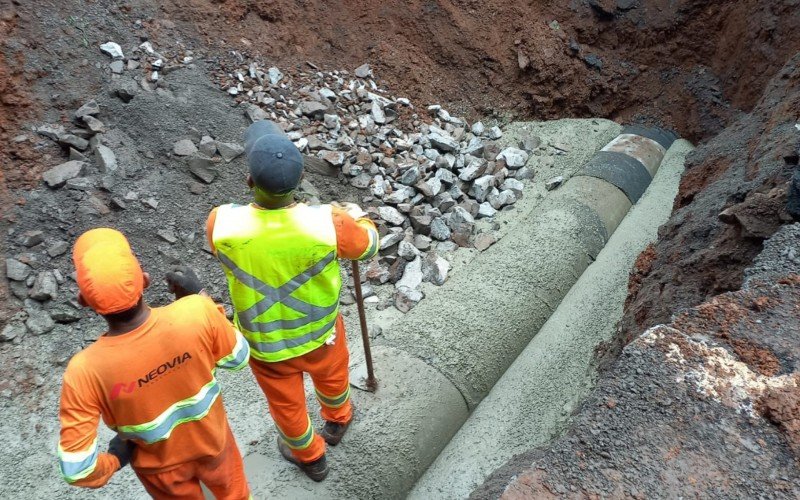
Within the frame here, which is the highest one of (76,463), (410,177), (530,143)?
(76,463)

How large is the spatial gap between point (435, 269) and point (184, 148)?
7.68 ft

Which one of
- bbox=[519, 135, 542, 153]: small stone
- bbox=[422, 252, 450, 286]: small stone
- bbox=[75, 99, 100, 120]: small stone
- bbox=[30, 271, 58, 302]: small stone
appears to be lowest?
bbox=[30, 271, 58, 302]: small stone

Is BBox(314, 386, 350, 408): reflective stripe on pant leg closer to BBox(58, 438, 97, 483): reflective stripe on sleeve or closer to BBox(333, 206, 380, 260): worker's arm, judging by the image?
BBox(333, 206, 380, 260): worker's arm

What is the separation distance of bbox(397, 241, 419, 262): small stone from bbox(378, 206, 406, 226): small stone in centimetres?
32

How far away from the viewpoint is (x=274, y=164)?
224 centimetres

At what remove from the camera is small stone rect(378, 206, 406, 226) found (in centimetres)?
512

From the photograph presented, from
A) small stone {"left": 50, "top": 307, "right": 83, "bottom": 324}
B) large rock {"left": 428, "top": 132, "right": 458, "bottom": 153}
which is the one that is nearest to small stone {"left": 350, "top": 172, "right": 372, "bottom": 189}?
large rock {"left": 428, "top": 132, "right": 458, "bottom": 153}

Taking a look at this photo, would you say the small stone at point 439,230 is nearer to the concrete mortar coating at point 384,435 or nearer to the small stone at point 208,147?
the concrete mortar coating at point 384,435

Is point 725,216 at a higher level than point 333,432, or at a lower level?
higher

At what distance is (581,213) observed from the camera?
4.80 meters

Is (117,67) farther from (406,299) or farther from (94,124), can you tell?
(406,299)

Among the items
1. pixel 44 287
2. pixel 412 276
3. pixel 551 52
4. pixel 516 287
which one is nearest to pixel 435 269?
pixel 412 276

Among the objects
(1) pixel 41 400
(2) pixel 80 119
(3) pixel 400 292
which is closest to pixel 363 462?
(3) pixel 400 292

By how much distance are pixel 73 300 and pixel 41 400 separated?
2.33 feet
